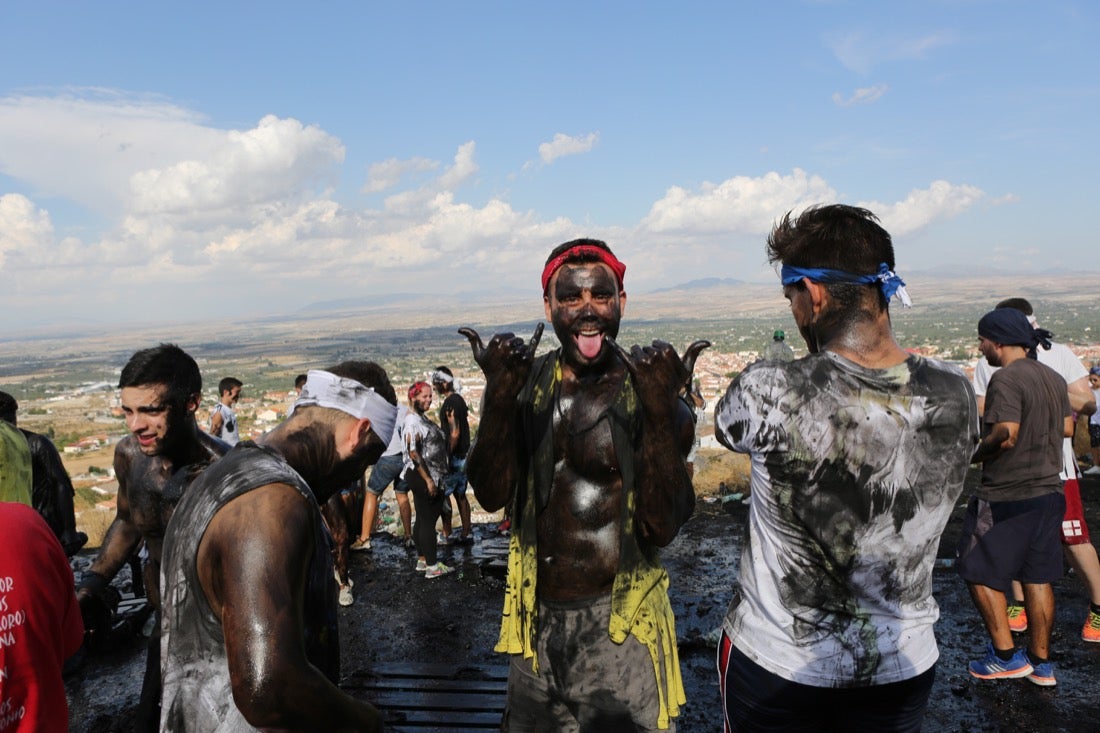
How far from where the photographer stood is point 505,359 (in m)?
2.44

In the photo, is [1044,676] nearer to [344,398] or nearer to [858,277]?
[858,277]

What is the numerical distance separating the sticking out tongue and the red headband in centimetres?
30

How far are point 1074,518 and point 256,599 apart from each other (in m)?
5.01

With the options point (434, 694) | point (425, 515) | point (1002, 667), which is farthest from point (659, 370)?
point (425, 515)

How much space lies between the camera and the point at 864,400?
1.85 m

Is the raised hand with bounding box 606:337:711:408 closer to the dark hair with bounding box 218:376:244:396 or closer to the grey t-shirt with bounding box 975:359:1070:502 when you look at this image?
the grey t-shirt with bounding box 975:359:1070:502

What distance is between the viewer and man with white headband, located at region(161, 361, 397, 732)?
4.78 ft

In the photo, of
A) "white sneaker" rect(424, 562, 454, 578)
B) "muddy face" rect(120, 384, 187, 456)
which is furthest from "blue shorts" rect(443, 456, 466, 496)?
"muddy face" rect(120, 384, 187, 456)

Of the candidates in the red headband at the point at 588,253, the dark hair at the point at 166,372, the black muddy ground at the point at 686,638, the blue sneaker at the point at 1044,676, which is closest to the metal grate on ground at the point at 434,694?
the black muddy ground at the point at 686,638

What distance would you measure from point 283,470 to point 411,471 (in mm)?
5228

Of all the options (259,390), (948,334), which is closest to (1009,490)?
(259,390)

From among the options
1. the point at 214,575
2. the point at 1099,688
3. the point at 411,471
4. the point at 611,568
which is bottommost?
the point at 1099,688

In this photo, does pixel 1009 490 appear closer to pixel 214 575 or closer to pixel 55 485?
pixel 214 575

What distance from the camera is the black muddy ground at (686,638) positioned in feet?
12.9
